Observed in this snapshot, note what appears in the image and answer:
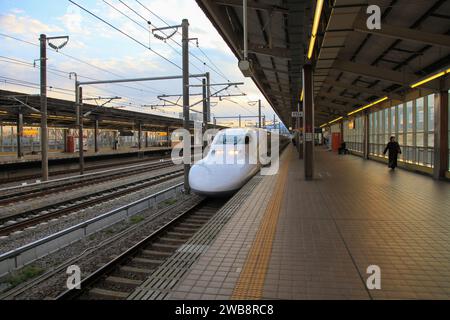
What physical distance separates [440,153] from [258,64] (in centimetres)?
850

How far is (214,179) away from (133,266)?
481 cm

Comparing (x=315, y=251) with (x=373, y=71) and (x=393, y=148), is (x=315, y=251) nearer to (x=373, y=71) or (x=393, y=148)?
(x=373, y=71)

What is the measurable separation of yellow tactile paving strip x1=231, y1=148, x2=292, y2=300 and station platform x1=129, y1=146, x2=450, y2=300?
0.01m

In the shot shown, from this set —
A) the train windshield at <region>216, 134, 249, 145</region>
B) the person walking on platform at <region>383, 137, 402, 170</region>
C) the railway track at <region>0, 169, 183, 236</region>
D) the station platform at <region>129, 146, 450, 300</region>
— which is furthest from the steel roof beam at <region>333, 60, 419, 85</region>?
the railway track at <region>0, 169, 183, 236</region>

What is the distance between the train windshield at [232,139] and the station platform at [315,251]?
13.3ft

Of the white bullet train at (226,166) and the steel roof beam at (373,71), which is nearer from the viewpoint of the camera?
the white bullet train at (226,166)

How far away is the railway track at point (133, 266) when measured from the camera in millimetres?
4594

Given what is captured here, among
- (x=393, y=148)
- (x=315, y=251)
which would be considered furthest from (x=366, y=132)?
(x=315, y=251)

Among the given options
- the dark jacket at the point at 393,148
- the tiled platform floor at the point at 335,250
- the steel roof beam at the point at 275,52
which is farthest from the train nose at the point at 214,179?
the dark jacket at the point at 393,148

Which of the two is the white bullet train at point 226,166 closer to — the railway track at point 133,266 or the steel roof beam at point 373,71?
the railway track at point 133,266

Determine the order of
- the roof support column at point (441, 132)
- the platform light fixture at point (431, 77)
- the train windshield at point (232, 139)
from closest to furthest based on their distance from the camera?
the platform light fixture at point (431, 77), the roof support column at point (441, 132), the train windshield at point (232, 139)

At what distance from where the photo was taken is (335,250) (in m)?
4.77

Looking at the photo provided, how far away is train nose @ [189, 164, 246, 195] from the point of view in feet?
33.1
